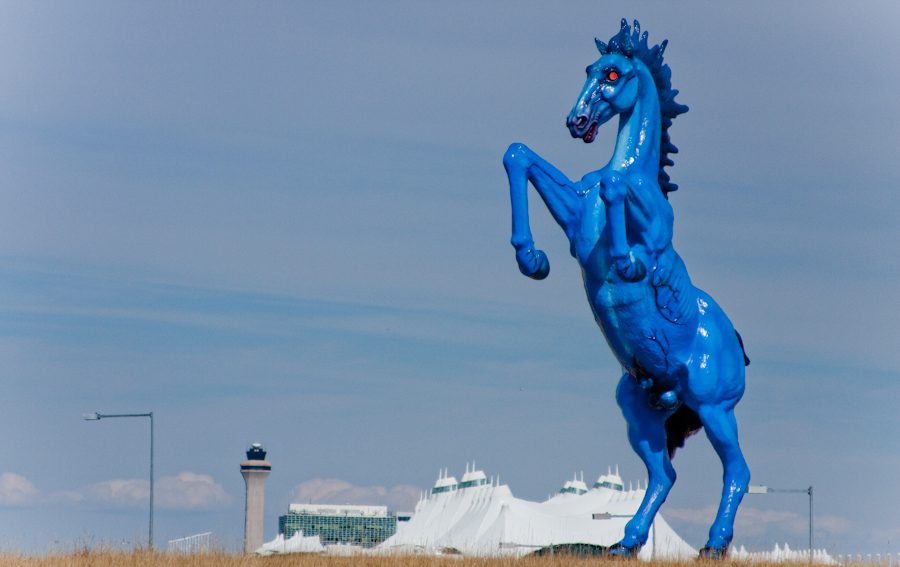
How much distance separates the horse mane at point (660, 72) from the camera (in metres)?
21.0

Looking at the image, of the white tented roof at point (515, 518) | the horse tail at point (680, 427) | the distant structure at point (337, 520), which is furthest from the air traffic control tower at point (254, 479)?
the horse tail at point (680, 427)

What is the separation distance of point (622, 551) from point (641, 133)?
521 centimetres

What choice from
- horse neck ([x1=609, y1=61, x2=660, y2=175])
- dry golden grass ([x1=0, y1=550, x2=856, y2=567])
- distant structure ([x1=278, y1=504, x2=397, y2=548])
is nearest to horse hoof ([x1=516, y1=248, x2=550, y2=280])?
horse neck ([x1=609, y1=61, x2=660, y2=175])

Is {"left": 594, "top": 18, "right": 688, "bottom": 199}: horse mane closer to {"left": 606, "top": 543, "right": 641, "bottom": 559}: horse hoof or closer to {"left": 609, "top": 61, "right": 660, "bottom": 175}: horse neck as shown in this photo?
{"left": 609, "top": 61, "right": 660, "bottom": 175}: horse neck

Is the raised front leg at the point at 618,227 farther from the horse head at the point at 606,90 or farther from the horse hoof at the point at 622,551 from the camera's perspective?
the horse hoof at the point at 622,551

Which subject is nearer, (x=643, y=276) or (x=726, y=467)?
(x=643, y=276)

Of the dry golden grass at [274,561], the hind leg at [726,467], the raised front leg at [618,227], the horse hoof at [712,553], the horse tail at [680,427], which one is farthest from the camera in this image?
the horse tail at [680,427]

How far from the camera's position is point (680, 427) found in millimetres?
21547

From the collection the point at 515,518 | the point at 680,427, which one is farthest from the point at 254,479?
the point at 680,427

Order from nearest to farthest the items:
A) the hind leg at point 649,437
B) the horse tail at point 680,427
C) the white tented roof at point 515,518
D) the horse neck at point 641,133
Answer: the horse neck at point 641,133
the hind leg at point 649,437
the horse tail at point 680,427
the white tented roof at point 515,518

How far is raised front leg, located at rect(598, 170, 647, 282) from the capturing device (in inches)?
762

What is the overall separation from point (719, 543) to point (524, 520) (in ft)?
185

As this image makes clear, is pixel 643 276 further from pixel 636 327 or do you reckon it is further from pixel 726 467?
pixel 726 467

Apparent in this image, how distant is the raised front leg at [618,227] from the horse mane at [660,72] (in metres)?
1.98
